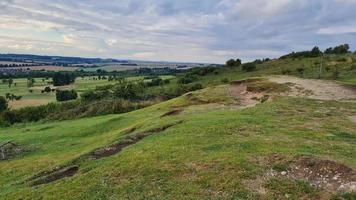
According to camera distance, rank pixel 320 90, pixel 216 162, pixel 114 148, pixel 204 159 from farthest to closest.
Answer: pixel 320 90 < pixel 114 148 < pixel 204 159 < pixel 216 162

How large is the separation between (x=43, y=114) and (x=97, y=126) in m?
37.3

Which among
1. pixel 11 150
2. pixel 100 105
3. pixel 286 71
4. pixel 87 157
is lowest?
pixel 11 150

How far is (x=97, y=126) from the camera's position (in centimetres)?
3784

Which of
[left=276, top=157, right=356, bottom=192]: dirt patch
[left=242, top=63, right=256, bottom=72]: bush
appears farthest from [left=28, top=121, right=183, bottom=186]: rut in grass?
[left=242, top=63, right=256, bottom=72]: bush

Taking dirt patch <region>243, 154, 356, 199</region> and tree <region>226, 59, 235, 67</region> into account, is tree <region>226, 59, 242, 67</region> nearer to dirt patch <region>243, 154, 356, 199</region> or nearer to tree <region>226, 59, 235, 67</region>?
tree <region>226, 59, 235, 67</region>

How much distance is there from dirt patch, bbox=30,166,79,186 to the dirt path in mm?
22847

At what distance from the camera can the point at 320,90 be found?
130 ft

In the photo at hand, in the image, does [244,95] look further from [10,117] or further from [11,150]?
[10,117]

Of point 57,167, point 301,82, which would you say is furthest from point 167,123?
point 301,82

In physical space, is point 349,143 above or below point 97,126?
above

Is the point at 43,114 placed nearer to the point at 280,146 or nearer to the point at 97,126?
the point at 97,126

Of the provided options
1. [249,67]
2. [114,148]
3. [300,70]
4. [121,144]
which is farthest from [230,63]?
[114,148]

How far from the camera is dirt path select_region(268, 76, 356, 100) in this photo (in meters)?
36.2

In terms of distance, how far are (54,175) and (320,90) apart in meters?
27.8
